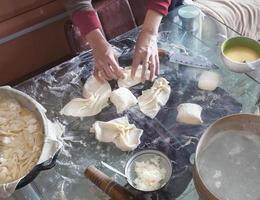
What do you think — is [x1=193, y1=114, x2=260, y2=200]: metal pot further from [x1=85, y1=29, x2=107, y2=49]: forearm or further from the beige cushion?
the beige cushion

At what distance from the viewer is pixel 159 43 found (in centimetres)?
112

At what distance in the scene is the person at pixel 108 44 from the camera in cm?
98

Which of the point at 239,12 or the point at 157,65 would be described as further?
the point at 239,12

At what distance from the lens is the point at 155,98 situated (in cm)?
95

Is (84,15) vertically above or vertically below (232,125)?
above

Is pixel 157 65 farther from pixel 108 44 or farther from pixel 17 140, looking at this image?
pixel 17 140

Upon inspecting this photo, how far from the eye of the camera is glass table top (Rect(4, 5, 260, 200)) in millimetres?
823

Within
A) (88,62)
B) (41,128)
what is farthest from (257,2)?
(41,128)

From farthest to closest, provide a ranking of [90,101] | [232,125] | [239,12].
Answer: [239,12] → [90,101] → [232,125]

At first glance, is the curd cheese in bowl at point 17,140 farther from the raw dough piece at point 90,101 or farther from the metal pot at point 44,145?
the raw dough piece at point 90,101

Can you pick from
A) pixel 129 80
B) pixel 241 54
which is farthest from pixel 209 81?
pixel 129 80

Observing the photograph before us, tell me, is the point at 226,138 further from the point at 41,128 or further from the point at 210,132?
the point at 41,128

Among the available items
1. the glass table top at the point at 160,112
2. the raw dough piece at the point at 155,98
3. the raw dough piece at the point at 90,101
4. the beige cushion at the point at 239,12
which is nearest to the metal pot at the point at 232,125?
the glass table top at the point at 160,112

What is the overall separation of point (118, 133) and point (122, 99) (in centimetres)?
10
